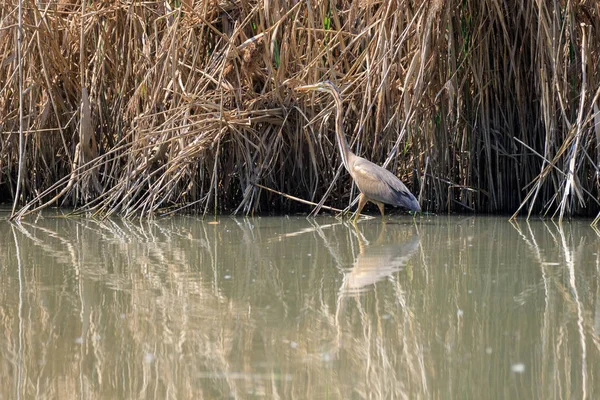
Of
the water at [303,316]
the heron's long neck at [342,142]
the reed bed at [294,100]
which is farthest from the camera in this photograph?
the heron's long neck at [342,142]

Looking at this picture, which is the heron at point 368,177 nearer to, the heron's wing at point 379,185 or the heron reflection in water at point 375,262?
the heron's wing at point 379,185

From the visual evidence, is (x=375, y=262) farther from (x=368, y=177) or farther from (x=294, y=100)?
(x=294, y=100)

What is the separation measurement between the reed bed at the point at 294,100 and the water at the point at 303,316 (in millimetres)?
1386

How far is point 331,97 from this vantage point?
7973 millimetres

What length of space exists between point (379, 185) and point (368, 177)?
0.11 m

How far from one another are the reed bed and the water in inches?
54.6

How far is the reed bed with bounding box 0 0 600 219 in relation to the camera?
7.21 m

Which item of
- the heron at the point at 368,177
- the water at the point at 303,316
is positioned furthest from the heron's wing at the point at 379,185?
the water at the point at 303,316

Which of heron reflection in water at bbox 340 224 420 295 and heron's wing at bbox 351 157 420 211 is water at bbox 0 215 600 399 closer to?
heron reflection in water at bbox 340 224 420 295

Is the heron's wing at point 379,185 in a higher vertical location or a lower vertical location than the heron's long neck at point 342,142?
lower

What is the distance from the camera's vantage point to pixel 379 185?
23.8 ft

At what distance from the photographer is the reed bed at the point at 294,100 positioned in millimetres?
7215

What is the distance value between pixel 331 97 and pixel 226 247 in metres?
2.49

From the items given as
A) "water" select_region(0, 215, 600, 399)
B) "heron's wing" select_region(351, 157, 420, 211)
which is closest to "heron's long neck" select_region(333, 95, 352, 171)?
"heron's wing" select_region(351, 157, 420, 211)
